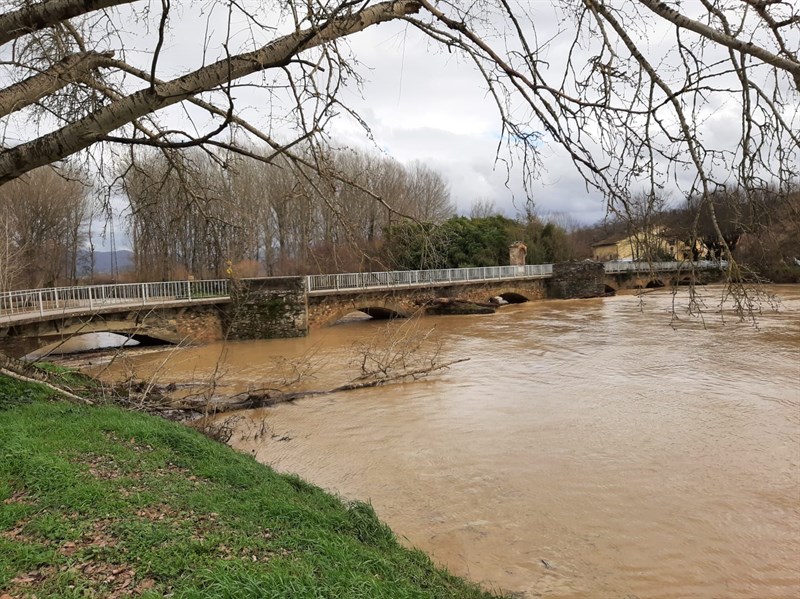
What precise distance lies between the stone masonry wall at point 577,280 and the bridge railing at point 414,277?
32.6 inches

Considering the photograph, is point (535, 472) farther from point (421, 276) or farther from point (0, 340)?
point (421, 276)

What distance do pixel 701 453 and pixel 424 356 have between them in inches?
334

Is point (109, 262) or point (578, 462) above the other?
point (109, 262)

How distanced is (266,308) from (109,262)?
17124 mm

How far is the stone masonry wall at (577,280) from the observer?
3747 centimetres

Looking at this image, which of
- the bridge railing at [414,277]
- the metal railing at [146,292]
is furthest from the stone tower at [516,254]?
the metal railing at [146,292]

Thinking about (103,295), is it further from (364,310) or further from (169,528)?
(169,528)

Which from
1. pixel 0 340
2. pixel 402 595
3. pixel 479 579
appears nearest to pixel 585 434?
pixel 479 579

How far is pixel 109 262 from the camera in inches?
1259

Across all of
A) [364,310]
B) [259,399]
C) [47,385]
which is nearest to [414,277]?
[364,310]

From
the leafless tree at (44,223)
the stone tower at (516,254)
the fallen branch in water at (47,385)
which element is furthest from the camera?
the stone tower at (516,254)

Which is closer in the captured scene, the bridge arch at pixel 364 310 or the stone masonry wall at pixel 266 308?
the stone masonry wall at pixel 266 308

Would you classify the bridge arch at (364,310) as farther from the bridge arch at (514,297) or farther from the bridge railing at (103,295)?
the bridge arch at (514,297)

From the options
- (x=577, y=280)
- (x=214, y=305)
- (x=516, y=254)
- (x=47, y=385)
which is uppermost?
(x=516, y=254)
